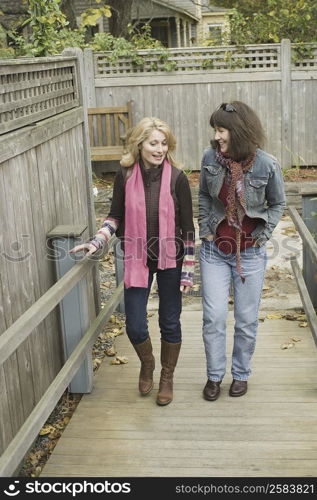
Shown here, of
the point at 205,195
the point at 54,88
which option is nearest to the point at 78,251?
the point at 205,195

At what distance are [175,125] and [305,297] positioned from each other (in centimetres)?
726

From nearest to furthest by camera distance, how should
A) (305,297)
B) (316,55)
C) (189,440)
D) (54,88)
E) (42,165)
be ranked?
(189,440) < (42,165) < (54,88) < (305,297) < (316,55)

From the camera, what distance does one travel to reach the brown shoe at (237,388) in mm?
4312

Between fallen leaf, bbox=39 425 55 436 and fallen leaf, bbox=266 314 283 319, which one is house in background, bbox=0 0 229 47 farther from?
fallen leaf, bbox=39 425 55 436

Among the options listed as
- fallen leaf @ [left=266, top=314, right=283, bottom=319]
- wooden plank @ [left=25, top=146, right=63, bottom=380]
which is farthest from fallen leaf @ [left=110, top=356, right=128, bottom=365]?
fallen leaf @ [left=266, top=314, right=283, bottom=319]

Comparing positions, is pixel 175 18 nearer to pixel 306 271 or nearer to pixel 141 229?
pixel 306 271

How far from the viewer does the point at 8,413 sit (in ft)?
11.3

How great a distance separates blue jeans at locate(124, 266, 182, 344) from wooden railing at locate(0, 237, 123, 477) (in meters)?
0.30

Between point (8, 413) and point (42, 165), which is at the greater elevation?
→ point (42, 165)

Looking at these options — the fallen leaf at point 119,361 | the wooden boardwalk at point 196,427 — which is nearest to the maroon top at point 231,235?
the wooden boardwalk at point 196,427

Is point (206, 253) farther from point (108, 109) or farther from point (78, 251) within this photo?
point (108, 109)

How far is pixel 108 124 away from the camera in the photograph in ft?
38.3

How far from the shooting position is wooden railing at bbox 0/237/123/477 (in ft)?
9.16

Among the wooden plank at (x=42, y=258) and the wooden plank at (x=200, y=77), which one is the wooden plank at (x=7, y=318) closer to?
the wooden plank at (x=42, y=258)
